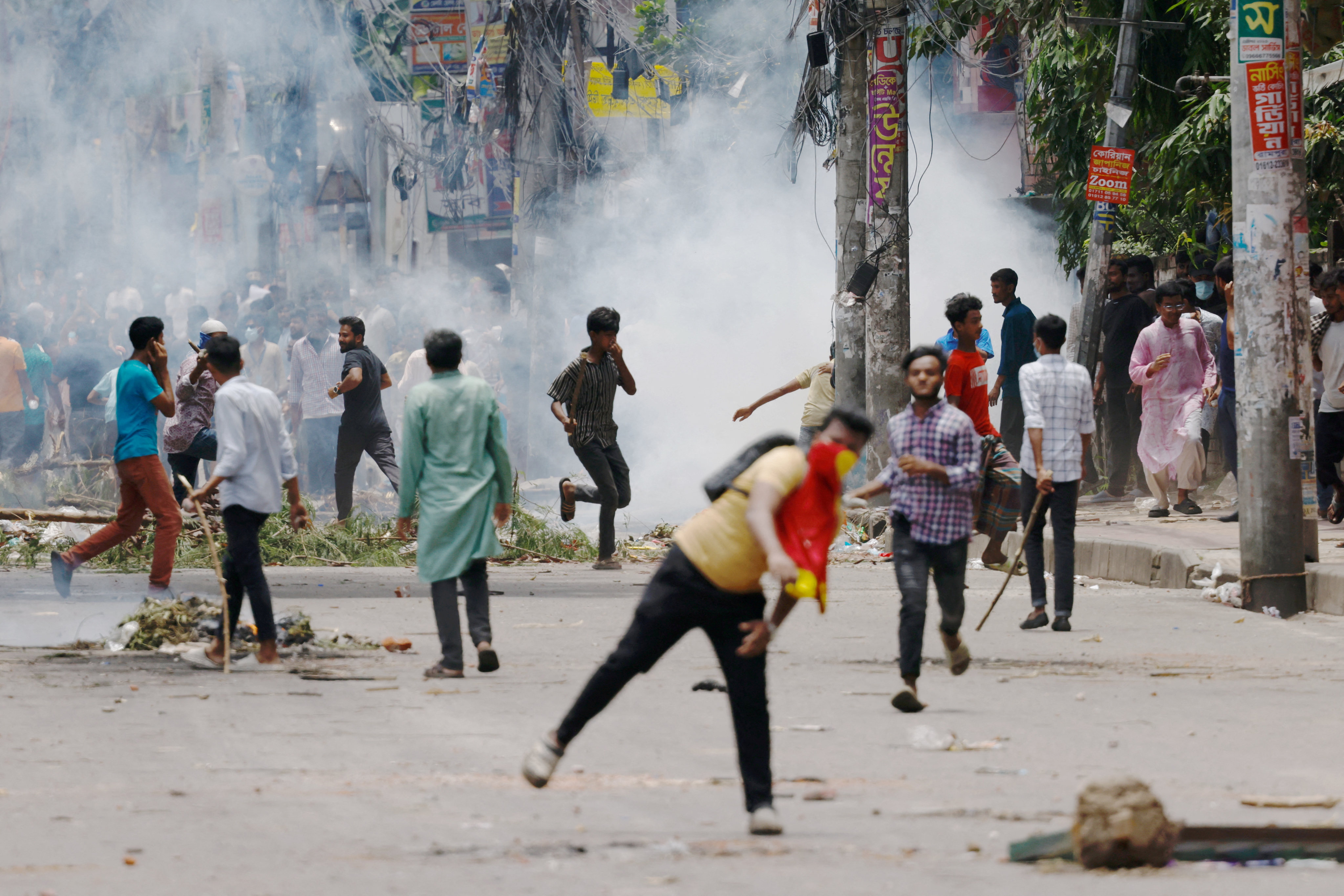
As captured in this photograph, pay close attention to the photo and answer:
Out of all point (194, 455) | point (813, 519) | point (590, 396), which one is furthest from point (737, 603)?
point (194, 455)

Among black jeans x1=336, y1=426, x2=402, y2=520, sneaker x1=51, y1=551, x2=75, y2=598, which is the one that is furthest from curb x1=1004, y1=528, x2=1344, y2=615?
sneaker x1=51, y1=551, x2=75, y2=598

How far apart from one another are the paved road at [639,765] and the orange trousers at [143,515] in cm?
75

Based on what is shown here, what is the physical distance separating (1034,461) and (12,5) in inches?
591

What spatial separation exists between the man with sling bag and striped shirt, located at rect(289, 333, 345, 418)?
561cm

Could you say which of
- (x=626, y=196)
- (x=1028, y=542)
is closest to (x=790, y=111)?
(x=626, y=196)

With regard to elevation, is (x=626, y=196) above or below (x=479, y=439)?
above

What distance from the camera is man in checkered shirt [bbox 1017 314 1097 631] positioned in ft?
26.6

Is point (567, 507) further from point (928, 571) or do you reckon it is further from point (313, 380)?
point (313, 380)

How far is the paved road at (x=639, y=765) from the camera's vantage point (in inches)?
151

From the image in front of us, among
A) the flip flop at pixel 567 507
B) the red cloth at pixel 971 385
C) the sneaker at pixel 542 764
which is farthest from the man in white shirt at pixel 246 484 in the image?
the flip flop at pixel 567 507

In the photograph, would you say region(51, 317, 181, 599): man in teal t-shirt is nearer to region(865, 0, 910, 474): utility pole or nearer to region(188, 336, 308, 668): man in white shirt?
region(188, 336, 308, 668): man in white shirt

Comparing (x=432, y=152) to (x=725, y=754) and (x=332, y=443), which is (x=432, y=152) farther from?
(x=725, y=754)

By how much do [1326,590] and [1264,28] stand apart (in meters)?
3.02

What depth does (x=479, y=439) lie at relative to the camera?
275 inches
